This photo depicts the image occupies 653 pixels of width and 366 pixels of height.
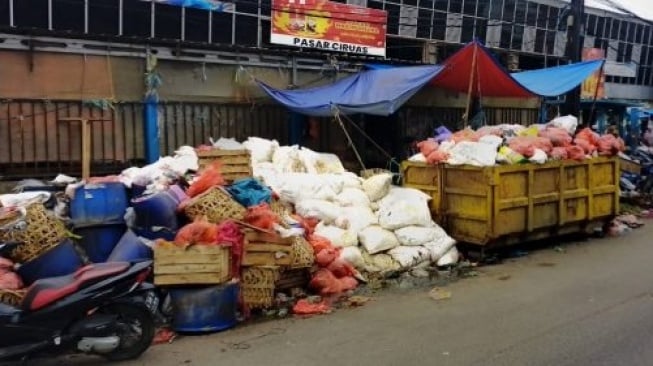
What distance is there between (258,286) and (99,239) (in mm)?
1864

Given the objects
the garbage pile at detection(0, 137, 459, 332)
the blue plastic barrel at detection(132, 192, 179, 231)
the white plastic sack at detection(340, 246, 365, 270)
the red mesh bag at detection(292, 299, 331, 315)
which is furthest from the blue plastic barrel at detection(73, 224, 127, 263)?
the white plastic sack at detection(340, 246, 365, 270)

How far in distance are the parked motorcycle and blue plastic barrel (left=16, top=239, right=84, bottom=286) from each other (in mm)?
1092

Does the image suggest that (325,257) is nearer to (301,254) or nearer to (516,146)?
(301,254)

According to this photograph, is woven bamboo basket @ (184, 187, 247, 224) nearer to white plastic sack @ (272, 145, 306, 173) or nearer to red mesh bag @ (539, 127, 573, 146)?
white plastic sack @ (272, 145, 306, 173)

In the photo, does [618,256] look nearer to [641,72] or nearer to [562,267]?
[562,267]

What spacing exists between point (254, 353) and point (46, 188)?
405cm

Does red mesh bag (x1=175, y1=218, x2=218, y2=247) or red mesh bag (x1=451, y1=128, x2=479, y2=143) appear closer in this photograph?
red mesh bag (x1=175, y1=218, x2=218, y2=247)

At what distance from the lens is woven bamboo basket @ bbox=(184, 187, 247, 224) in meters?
7.47

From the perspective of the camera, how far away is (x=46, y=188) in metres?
8.16

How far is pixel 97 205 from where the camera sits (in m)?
7.58

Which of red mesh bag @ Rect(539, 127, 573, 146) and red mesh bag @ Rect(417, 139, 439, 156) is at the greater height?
red mesh bag @ Rect(539, 127, 573, 146)

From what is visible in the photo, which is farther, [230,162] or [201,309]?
[230,162]

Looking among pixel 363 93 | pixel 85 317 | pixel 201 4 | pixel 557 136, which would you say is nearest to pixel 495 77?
pixel 363 93

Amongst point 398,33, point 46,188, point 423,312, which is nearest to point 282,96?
point 46,188
